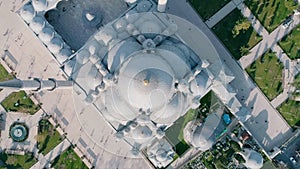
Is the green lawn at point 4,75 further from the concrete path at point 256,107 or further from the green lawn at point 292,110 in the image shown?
the green lawn at point 292,110

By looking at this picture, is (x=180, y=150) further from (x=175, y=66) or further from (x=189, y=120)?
(x=175, y=66)

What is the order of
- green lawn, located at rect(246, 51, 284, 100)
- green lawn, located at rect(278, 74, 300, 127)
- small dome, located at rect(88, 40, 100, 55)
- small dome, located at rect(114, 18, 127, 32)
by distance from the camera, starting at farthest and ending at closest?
green lawn, located at rect(278, 74, 300, 127)
green lawn, located at rect(246, 51, 284, 100)
small dome, located at rect(114, 18, 127, 32)
small dome, located at rect(88, 40, 100, 55)

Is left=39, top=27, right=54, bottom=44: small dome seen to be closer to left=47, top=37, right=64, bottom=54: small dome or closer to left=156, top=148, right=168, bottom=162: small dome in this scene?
left=47, top=37, right=64, bottom=54: small dome

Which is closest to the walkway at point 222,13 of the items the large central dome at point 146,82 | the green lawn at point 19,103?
the large central dome at point 146,82

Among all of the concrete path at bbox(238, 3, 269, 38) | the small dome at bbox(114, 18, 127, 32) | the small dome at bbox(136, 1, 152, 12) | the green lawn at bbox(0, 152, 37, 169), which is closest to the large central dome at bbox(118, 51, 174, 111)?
the small dome at bbox(114, 18, 127, 32)

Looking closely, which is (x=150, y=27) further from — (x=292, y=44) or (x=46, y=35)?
(x=292, y=44)

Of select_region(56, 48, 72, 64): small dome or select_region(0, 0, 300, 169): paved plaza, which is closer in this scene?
select_region(56, 48, 72, 64): small dome

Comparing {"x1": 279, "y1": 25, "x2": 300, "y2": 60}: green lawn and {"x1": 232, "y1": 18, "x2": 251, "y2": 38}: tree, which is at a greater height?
{"x1": 232, "y1": 18, "x2": 251, "y2": 38}: tree
